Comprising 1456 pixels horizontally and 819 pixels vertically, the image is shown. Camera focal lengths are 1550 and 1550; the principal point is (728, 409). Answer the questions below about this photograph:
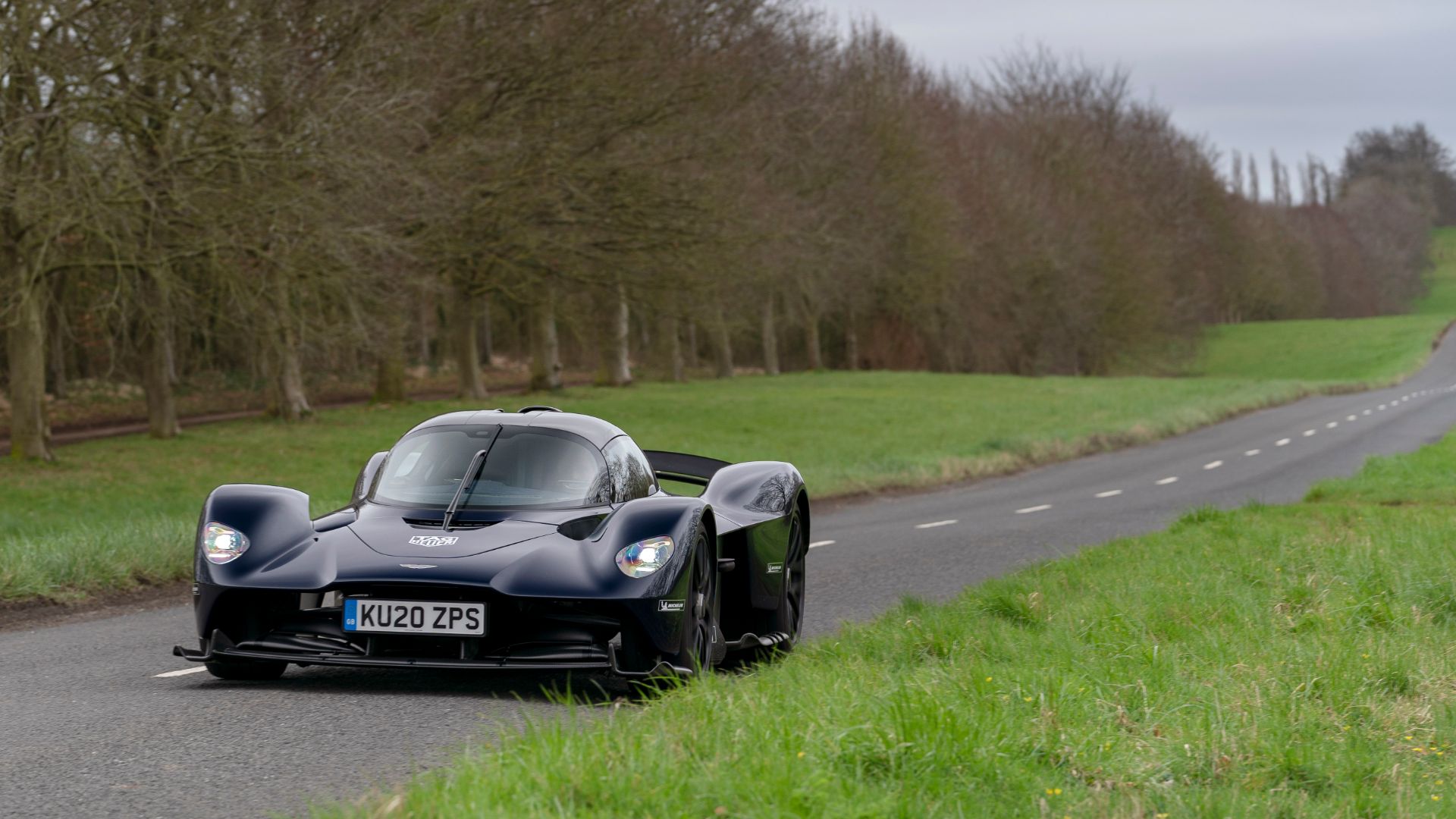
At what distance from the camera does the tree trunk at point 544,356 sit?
4094 centimetres

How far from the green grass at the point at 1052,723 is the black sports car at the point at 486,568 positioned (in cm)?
55

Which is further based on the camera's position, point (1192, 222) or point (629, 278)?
point (1192, 222)

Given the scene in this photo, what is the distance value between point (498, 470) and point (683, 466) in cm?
234

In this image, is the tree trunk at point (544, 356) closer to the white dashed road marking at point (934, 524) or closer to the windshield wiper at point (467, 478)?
the white dashed road marking at point (934, 524)

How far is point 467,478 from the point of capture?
763cm

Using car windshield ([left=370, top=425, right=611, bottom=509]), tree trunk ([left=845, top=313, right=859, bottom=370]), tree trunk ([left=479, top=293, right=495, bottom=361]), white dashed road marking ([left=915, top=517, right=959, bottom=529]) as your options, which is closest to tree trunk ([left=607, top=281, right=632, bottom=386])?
tree trunk ([left=479, top=293, right=495, bottom=361])

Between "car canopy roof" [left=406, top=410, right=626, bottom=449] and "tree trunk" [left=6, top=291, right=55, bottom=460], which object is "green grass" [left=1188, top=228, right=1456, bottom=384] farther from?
"car canopy roof" [left=406, top=410, right=626, bottom=449]

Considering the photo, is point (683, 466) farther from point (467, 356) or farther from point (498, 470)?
point (467, 356)

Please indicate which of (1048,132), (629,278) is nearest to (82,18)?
(629,278)

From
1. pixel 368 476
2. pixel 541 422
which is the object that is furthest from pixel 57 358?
pixel 541 422

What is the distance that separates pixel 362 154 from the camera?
2252cm

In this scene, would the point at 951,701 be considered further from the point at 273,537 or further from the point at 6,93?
the point at 6,93

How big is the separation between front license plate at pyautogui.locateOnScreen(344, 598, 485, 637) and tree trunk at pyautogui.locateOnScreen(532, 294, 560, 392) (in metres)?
34.2

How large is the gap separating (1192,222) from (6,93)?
8014cm
